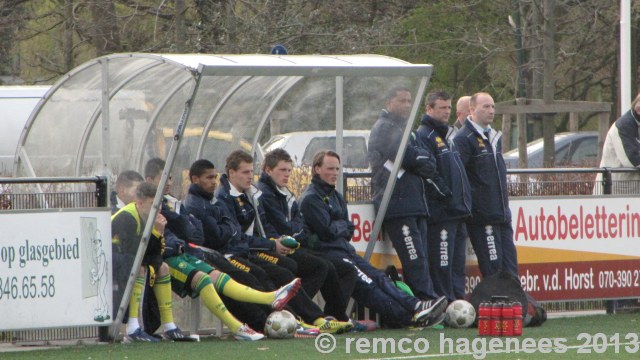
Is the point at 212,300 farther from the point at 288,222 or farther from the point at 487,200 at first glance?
the point at 487,200

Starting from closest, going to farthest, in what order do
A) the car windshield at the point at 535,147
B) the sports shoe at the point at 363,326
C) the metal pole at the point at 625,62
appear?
the sports shoe at the point at 363,326 → the metal pole at the point at 625,62 → the car windshield at the point at 535,147

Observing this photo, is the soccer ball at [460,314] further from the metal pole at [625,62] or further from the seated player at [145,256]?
the metal pole at [625,62]

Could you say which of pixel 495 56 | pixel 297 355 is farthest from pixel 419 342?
pixel 495 56

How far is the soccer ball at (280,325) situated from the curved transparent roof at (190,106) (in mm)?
1568

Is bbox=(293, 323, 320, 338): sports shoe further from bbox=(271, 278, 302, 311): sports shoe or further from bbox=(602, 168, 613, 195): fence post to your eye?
bbox=(602, 168, 613, 195): fence post

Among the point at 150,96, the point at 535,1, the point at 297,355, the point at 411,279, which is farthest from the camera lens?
the point at 535,1

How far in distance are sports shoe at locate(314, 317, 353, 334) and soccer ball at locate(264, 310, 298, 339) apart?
0.38 m

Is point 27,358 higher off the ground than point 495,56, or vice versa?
point 495,56

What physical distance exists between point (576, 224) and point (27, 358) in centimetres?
573

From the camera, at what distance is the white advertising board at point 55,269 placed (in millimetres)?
10375

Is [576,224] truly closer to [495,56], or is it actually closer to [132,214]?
[132,214]

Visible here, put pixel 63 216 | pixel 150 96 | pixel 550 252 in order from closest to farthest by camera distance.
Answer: pixel 63 216 → pixel 150 96 → pixel 550 252

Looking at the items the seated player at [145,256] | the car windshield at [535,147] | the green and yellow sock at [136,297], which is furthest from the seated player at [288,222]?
the car windshield at [535,147]

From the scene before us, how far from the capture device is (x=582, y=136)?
27984 mm
